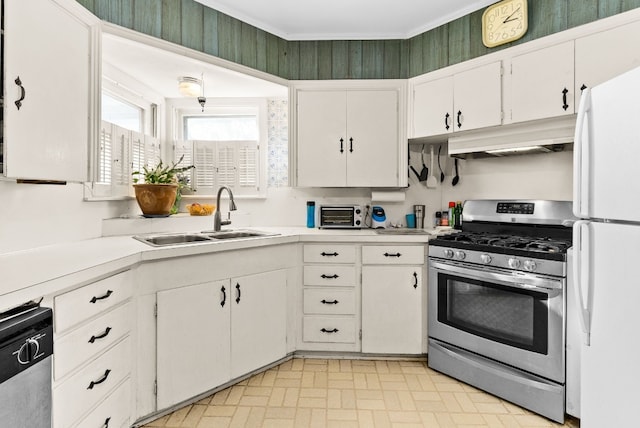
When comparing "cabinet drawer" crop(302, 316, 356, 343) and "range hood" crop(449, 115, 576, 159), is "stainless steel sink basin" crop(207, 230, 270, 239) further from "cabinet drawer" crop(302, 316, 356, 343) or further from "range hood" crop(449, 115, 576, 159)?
"range hood" crop(449, 115, 576, 159)

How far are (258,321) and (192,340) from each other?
466mm

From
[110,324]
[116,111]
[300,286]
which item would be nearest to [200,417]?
[110,324]

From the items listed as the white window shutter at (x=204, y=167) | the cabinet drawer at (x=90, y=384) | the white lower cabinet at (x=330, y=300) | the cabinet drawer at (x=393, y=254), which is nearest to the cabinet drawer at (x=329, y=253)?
the white lower cabinet at (x=330, y=300)

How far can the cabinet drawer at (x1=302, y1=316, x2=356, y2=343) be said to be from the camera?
2738 mm

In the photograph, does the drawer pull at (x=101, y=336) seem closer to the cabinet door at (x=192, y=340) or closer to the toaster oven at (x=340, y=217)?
the cabinet door at (x=192, y=340)

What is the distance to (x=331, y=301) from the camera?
2734 mm

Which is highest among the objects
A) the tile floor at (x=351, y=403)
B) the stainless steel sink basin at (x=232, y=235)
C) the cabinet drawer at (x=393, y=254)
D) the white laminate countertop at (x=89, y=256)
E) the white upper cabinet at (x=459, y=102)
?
the white upper cabinet at (x=459, y=102)

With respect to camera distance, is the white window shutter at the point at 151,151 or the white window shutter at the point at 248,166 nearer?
the white window shutter at the point at 151,151

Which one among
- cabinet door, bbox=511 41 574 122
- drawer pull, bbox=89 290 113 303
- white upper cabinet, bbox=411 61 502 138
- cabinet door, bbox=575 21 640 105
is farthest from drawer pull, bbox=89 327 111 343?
cabinet door, bbox=575 21 640 105

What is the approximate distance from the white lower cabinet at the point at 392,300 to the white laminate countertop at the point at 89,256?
0.12 metres

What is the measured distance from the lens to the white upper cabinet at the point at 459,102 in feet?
8.34

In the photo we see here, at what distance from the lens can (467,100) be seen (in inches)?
106

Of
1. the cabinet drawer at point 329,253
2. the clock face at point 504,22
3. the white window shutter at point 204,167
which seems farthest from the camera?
the white window shutter at point 204,167

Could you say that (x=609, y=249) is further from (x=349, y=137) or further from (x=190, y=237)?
(x=190, y=237)
